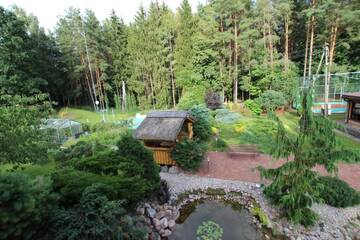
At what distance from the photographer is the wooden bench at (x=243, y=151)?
10.8 m

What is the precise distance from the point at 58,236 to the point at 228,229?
15.1 feet

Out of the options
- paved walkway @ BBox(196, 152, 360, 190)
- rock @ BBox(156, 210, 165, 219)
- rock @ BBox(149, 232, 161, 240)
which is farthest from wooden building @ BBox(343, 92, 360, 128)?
rock @ BBox(149, 232, 161, 240)

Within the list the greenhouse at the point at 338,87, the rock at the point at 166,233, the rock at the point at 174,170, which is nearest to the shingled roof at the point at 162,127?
the rock at the point at 174,170

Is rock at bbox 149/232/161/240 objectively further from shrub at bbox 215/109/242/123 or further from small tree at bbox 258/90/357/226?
shrub at bbox 215/109/242/123

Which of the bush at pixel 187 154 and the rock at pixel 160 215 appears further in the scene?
the bush at pixel 187 154

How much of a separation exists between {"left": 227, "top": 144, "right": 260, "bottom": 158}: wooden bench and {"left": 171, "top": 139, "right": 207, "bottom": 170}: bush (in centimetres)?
254

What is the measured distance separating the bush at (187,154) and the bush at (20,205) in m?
6.27

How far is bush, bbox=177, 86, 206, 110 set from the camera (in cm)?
1820

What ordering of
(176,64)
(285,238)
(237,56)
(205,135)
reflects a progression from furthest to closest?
(176,64) → (237,56) → (205,135) → (285,238)

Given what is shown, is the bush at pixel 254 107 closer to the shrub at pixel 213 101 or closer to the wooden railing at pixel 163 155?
the shrub at pixel 213 101

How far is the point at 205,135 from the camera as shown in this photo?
1288cm

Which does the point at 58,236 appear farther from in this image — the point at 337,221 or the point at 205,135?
the point at 205,135

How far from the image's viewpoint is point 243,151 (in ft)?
37.2

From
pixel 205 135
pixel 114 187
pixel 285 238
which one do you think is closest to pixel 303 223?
pixel 285 238
